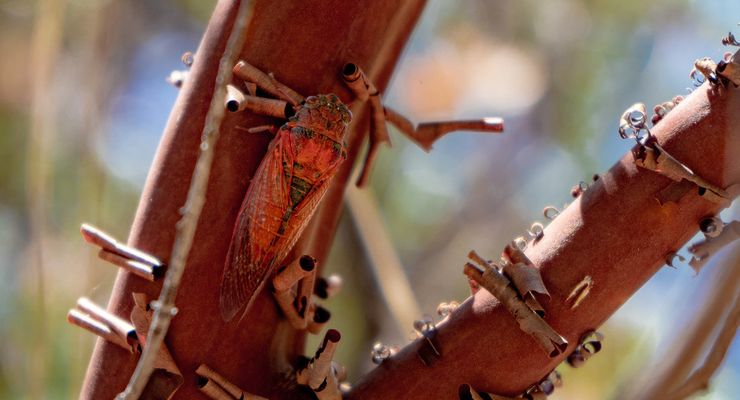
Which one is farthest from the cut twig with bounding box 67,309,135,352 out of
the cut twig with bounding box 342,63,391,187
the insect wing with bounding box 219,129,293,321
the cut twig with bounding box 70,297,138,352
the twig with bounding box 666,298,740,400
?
the twig with bounding box 666,298,740,400

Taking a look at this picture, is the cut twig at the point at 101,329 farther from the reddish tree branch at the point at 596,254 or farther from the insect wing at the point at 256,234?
the reddish tree branch at the point at 596,254

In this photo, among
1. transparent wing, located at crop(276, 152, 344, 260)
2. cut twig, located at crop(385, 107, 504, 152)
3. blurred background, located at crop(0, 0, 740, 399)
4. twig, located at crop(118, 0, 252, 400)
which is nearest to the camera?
twig, located at crop(118, 0, 252, 400)

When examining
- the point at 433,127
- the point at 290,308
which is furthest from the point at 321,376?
the point at 433,127

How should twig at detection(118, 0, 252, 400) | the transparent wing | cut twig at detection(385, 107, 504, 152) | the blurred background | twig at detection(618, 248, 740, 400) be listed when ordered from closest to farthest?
twig at detection(118, 0, 252, 400), twig at detection(618, 248, 740, 400), the transparent wing, cut twig at detection(385, 107, 504, 152), the blurred background

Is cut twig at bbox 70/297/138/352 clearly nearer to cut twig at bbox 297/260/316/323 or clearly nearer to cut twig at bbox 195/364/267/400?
cut twig at bbox 195/364/267/400

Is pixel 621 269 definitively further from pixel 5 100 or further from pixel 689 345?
pixel 5 100

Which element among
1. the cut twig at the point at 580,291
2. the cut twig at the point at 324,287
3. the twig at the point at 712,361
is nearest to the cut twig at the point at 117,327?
the cut twig at the point at 324,287

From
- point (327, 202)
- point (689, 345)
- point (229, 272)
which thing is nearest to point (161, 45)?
point (327, 202)
